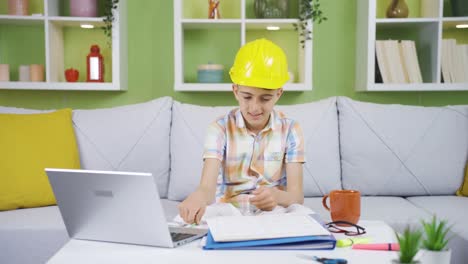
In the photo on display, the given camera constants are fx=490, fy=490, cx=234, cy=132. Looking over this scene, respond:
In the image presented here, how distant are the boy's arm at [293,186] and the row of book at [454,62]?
4.75 ft

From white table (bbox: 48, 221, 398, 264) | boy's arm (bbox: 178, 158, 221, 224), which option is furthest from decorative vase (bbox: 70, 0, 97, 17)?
white table (bbox: 48, 221, 398, 264)

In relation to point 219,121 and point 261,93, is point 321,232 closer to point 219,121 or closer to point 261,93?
point 261,93

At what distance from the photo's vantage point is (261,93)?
152 cm

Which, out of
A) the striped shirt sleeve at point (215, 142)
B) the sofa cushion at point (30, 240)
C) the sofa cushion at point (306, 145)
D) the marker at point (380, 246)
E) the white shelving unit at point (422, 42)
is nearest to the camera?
the marker at point (380, 246)

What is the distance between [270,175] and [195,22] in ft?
4.27

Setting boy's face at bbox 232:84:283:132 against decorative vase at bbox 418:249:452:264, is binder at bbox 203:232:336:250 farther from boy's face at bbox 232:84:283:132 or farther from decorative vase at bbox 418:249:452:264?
boy's face at bbox 232:84:283:132

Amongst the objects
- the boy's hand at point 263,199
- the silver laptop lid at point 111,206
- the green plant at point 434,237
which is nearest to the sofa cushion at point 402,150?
the boy's hand at point 263,199

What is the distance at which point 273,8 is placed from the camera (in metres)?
2.71

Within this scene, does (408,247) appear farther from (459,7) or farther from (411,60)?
(459,7)

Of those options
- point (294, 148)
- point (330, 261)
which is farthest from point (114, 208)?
point (294, 148)

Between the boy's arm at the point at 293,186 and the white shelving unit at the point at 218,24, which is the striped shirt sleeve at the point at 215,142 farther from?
the white shelving unit at the point at 218,24

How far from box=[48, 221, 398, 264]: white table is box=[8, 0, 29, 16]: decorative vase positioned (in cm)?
208

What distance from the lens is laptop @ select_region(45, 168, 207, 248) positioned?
3.13ft

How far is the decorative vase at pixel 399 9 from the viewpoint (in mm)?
2701
